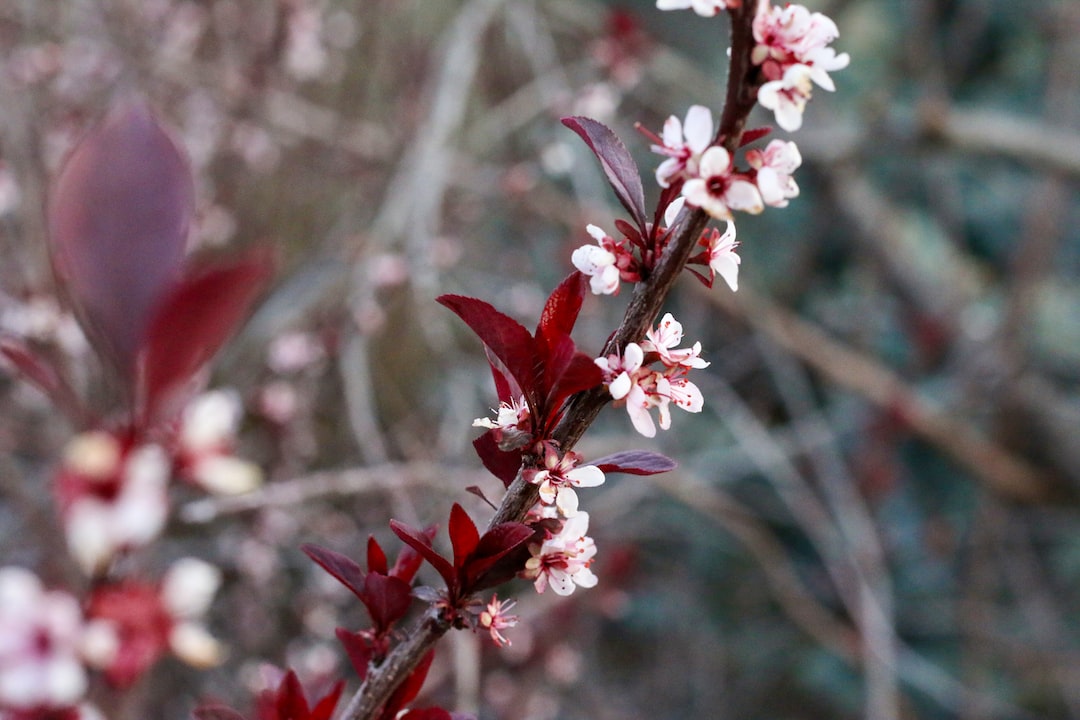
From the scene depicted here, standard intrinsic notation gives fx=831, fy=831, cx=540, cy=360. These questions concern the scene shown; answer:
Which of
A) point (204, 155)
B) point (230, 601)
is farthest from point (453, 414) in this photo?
point (204, 155)

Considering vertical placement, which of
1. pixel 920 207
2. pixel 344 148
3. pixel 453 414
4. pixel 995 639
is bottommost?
pixel 453 414

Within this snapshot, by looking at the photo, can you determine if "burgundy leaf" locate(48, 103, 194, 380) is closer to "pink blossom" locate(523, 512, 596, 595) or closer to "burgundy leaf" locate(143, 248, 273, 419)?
"burgundy leaf" locate(143, 248, 273, 419)

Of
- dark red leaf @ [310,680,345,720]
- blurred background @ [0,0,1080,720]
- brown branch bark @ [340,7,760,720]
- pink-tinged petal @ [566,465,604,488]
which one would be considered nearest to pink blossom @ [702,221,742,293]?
brown branch bark @ [340,7,760,720]

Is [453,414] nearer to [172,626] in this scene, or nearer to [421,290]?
[421,290]

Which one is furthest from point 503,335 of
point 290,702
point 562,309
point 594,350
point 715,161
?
point 594,350

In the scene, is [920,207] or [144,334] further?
[920,207]

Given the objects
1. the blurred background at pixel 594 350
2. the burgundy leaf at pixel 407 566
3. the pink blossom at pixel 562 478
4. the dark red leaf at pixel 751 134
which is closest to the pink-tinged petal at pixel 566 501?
the pink blossom at pixel 562 478
